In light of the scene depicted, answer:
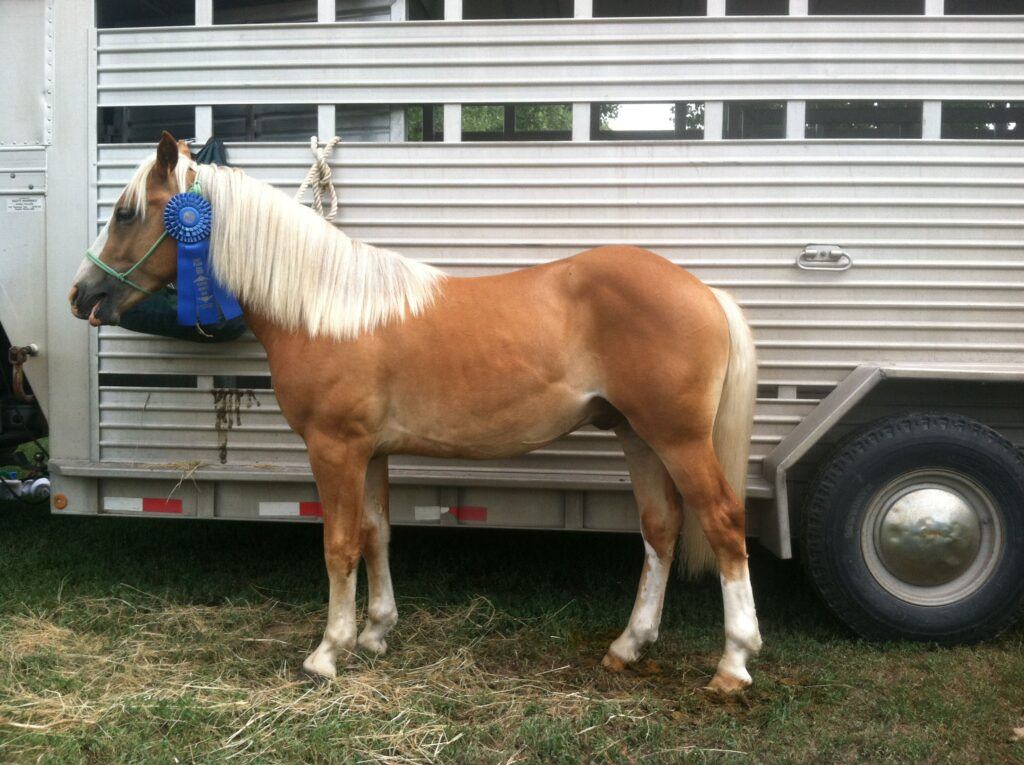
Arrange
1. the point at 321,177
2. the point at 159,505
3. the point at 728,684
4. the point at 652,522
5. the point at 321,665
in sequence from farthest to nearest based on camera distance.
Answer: the point at 159,505, the point at 321,177, the point at 652,522, the point at 321,665, the point at 728,684

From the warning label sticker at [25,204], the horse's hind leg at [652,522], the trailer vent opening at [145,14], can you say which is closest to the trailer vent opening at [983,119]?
the horse's hind leg at [652,522]

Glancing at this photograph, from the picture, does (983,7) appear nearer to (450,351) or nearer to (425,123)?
(425,123)

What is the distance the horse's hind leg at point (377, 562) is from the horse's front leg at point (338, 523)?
0.22 meters

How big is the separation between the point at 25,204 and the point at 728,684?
377cm

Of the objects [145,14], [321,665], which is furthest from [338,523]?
[145,14]

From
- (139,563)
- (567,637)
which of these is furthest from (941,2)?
(139,563)

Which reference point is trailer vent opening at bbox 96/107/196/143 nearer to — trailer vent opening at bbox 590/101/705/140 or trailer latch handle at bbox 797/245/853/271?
trailer vent opening at bbox 590/101/705/140

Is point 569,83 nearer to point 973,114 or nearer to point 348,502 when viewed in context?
point 973,114

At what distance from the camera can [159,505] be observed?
372cm

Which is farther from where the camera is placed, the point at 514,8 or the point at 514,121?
the point at 514,8

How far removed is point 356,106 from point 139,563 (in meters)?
2.82

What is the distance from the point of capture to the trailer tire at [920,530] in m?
3.23

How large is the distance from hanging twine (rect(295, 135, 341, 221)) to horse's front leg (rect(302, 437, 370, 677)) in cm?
110

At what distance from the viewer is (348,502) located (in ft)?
10.0
